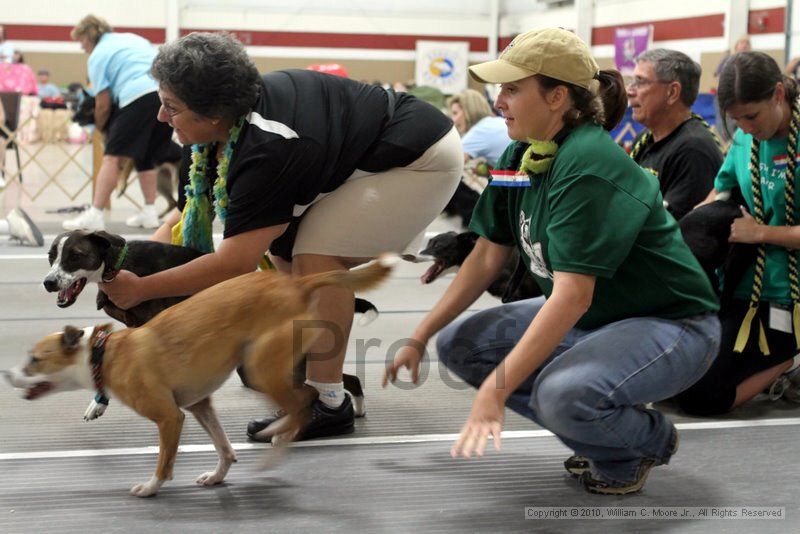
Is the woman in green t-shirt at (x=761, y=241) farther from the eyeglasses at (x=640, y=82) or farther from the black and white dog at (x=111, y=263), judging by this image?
the black and white dog at (x=111, y=263)

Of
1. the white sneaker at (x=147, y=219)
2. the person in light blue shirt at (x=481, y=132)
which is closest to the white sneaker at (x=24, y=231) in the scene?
the white sneaker at (x=147, y=219)

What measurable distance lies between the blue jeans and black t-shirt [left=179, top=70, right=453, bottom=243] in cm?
83

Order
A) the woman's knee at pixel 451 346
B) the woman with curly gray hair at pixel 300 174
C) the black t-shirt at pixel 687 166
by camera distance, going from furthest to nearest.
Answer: the black t-shirt at pixel 687 166, the woman's knee at pixel 451 346, the woman with curly gray hair at pixel 300 174

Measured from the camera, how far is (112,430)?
3.07 meters

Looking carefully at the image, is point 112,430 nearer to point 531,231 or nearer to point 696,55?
point 531,231

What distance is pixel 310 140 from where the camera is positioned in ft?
8.58

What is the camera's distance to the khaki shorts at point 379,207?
288 cm

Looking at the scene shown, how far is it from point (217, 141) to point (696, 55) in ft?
48.4

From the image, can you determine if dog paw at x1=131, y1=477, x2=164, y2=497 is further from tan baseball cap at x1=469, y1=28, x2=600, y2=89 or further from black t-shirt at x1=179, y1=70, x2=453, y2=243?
tan baseball cap at x1=469, y1=28, x2=600, y2=89

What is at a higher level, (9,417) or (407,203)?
(407,203)

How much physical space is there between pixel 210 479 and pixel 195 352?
0.43 m

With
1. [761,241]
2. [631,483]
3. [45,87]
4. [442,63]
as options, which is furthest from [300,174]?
[442,63]

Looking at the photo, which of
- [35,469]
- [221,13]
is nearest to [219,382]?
[35,469]

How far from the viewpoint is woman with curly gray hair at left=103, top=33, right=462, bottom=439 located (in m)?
2.54
